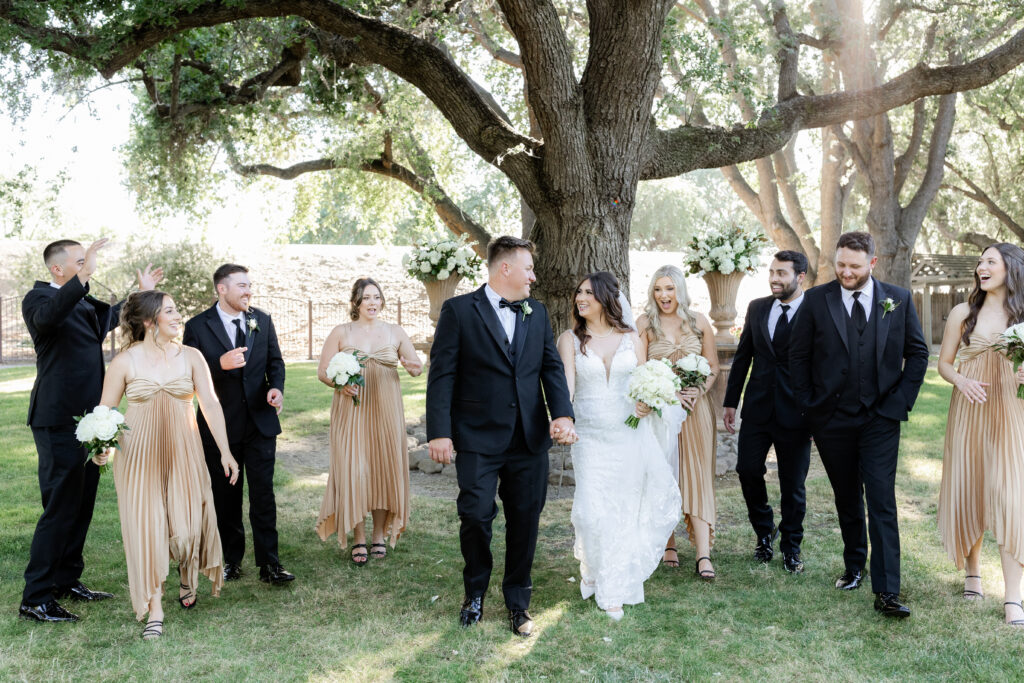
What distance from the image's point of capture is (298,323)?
33.2 metres

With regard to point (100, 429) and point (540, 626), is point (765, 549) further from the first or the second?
point (100, 429)

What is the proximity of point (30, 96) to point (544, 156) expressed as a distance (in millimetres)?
6008

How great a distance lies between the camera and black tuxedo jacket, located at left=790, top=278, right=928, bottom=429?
18.5 feet

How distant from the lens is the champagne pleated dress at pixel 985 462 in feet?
17.9

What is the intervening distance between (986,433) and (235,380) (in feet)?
17.1

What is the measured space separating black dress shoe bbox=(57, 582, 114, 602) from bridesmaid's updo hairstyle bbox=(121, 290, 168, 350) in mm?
1795

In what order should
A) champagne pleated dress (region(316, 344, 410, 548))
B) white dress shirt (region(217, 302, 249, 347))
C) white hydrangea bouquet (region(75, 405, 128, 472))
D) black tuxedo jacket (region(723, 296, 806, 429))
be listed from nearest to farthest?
1. white hydrangea bouquet (region(75, 405, 128, 472))
2. white dress shirt (region(217, 302, 249, 347))
3. black tuxedo jacket (region(723, 296, 806, 429))
4. champagne pleated dress (region(316, 344, 410, 548))

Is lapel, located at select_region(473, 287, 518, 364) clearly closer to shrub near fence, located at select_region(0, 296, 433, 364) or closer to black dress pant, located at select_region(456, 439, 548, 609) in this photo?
black dress pant, located at select_region(456, 439, 548, 609)

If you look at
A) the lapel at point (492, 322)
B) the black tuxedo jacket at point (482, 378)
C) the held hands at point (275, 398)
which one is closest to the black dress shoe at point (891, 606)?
the black tuxedo jacket at point (482, 378)

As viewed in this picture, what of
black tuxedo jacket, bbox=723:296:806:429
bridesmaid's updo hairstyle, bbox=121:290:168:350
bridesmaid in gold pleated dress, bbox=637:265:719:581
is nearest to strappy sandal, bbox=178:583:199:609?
bridesmaid's updo hairstyle, bbox=121:290:168:350

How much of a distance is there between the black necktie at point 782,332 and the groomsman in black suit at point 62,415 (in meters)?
4.65

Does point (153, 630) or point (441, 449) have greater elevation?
point (441, 449)

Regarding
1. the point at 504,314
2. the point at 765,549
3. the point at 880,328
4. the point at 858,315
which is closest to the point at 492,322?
the point at 504,314

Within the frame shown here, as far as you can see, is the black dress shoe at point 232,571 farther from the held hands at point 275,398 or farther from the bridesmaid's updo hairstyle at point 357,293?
the bridesmaid's updo hairstyle at point 357,293
